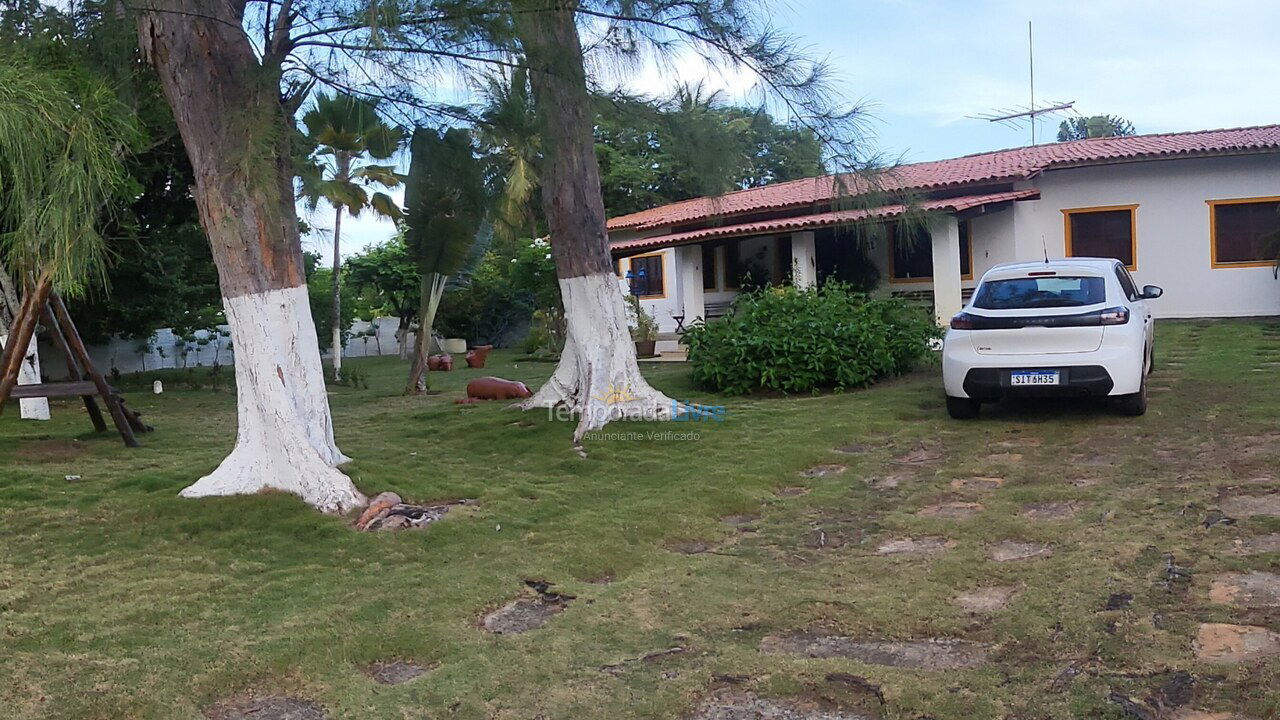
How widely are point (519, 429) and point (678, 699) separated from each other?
637 centimetres

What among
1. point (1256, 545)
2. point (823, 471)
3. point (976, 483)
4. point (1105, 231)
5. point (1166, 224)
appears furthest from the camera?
point (1105, 231)

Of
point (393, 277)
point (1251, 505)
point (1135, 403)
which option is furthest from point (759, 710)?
point (393, 277)

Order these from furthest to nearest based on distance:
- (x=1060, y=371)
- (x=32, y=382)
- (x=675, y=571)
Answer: (x=32, y=382)
(x=1060, y=371)
(x=675, y=571)

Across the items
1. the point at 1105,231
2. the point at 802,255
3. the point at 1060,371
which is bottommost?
the point at 1060,371

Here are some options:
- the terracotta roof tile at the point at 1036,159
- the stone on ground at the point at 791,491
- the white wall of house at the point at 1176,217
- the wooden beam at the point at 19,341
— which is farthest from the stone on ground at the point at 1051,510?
the white wall of house at the point at 1176,217

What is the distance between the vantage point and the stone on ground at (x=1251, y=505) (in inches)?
228

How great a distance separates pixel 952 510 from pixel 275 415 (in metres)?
4.50

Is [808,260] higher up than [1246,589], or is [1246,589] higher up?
[808,260]

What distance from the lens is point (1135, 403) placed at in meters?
8.91

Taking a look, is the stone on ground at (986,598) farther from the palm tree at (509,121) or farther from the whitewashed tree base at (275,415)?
the palm tree at (509,121)

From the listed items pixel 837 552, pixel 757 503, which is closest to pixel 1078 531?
pixel 837 552

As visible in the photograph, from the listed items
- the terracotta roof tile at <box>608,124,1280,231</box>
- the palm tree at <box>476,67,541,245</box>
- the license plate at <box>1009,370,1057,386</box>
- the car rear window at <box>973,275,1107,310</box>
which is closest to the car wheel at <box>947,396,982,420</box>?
the license plate at <box>1009,370,1057,386</box>

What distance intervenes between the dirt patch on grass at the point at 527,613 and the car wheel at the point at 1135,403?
6.09 meters

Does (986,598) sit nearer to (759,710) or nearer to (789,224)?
(759,710)
